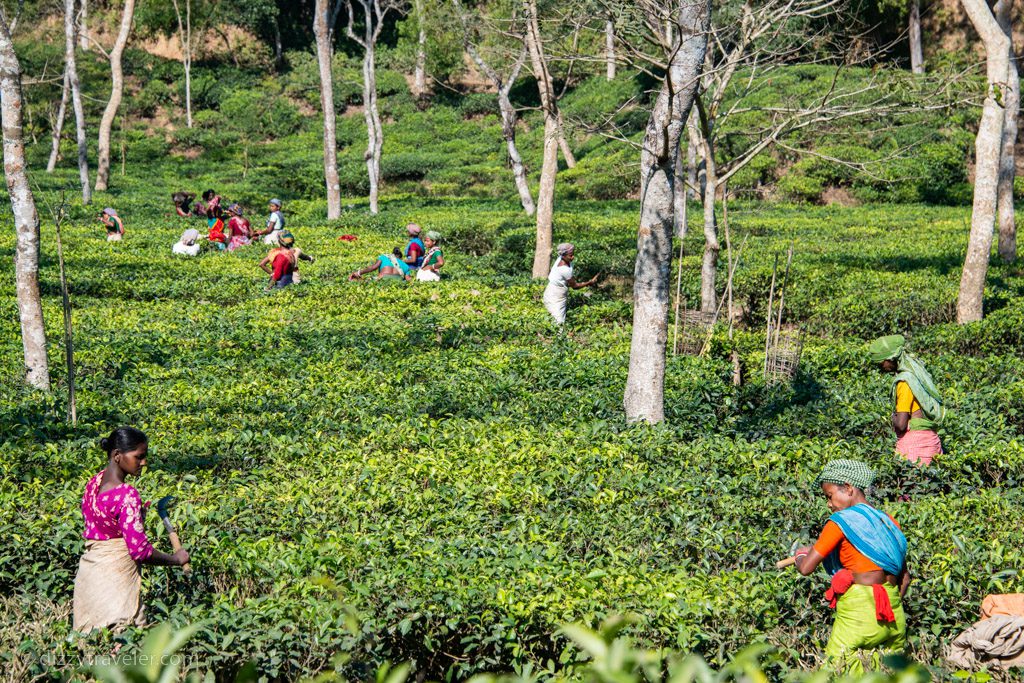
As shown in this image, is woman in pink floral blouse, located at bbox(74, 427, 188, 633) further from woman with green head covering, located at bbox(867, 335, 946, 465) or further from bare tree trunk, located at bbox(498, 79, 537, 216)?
bare tree trunk, located at bbox(498, 79, 537, 216)

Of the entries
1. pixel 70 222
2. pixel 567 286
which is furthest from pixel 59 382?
pixel 70 222

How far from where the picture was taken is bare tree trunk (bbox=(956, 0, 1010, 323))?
12.7 metres

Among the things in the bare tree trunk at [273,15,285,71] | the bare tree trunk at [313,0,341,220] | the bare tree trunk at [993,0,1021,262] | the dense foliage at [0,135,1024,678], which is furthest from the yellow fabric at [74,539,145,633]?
the bare tree trunk at [273,15,285,71]

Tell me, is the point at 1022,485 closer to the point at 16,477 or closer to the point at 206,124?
the point at 16,477

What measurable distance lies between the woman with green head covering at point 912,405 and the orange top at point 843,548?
9.95 ft

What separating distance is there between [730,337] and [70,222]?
50.5 feet

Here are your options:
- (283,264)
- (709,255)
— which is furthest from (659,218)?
(283,264)

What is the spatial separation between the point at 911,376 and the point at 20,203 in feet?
26.7

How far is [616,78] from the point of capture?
146 ft

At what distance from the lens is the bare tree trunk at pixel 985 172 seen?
12.7 m

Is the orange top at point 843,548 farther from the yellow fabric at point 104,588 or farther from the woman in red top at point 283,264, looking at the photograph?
the woman in red top at point 283,264

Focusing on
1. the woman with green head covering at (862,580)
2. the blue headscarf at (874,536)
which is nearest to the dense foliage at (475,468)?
the woman with green head covering at (862,580)

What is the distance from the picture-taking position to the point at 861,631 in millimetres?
4938

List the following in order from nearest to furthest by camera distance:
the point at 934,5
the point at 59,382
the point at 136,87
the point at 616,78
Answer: the point at 59,382 < the point at 934,5 < the point at 616,78 < the point at 136,87
